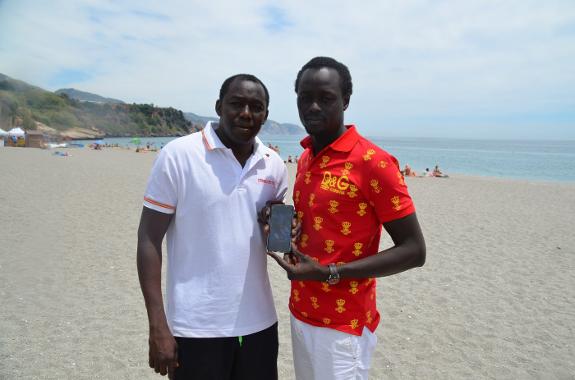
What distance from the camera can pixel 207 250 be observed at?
81.8 inches

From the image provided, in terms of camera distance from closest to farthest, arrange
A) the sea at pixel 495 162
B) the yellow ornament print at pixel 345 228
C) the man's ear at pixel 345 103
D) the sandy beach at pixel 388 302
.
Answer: the yellow ornament print at pixel 345 228, the man's ear at pixel 345 103, the sandy beach at pixel 388 302, the sea at pixel 495 162

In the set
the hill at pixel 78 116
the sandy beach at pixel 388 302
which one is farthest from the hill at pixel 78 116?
the sandy beach at pixel 388 302

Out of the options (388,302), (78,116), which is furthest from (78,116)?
(388,302)

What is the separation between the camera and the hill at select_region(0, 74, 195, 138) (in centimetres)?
7696

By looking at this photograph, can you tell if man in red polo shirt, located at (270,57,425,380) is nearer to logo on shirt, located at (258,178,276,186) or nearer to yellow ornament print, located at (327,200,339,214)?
yellow ornament print, located at (327,200,339,214)

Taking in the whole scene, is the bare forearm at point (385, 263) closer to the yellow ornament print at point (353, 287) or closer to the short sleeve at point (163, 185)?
the yellow ornament print at point (353, 287)

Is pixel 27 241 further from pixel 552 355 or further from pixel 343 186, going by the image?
pixel 552 355

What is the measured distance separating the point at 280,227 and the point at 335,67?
0.91 m

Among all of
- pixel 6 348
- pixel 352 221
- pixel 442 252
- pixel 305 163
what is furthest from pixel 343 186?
pixel 442 252

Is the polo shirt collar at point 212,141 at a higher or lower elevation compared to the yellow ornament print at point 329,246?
higher

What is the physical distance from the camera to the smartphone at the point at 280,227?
1.99 meters

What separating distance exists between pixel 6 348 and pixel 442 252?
310 inches

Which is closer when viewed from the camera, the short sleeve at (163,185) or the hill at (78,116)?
the short sleeve at (163,185)

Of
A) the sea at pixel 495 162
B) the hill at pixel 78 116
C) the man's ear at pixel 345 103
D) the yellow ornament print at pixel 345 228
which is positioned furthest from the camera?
the hill at pixel 78 116
